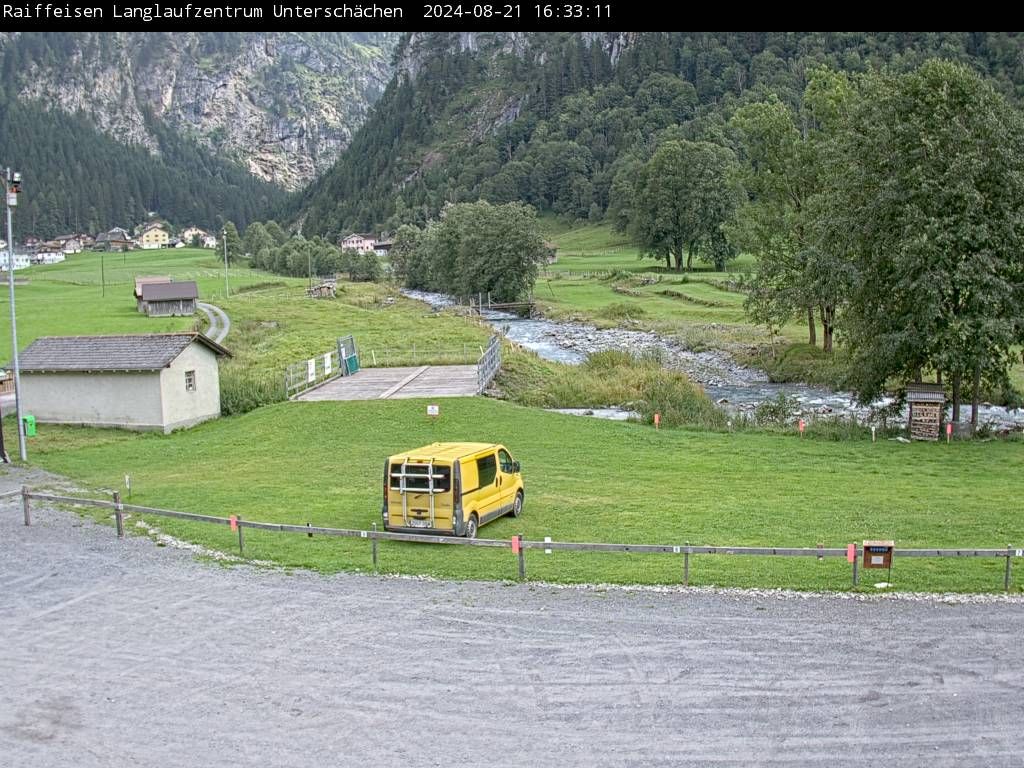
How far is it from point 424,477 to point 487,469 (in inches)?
76.0

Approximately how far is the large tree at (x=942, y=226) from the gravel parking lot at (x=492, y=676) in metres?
19.7

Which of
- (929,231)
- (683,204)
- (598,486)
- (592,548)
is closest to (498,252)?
(683,204)

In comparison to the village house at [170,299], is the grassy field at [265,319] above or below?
below

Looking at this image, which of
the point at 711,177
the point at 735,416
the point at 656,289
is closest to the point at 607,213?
the point at 711,177

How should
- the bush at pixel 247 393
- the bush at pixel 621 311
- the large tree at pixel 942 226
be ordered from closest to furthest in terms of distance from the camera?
the large tree at pixel 942 226, the bush at pixel 247 393, the bush at pixel 621 311

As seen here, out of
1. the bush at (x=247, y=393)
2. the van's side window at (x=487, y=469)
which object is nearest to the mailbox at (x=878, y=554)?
the van's side window at (x=487, y=469)

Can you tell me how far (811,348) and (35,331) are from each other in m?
54.9

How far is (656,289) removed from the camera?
333ft

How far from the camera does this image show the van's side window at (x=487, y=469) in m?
22.2

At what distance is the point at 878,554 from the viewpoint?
1750 cm

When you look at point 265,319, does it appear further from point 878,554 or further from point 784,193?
point 878,554

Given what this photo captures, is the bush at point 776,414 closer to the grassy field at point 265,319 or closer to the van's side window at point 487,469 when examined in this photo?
the van's side window at point 487,469

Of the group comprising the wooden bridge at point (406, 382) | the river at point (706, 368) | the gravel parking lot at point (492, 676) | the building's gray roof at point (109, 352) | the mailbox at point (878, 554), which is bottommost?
the river at point (706, 368)
